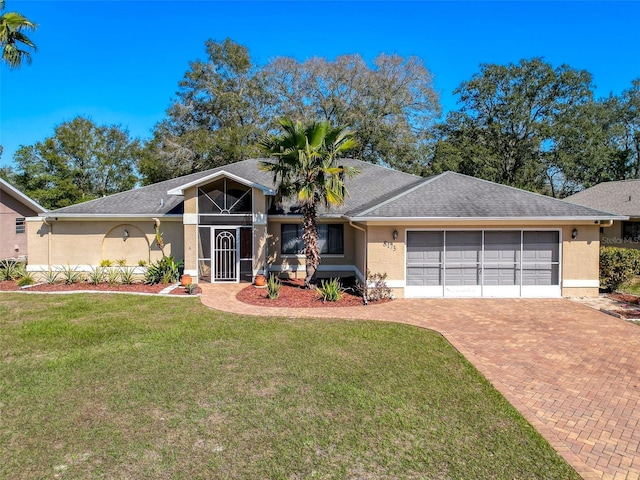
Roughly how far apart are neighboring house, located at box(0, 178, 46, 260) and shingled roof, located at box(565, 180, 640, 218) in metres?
36.5

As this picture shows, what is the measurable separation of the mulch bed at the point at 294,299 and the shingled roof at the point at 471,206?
3.01 meters

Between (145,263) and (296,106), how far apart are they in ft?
84.1

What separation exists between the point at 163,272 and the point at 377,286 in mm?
9585

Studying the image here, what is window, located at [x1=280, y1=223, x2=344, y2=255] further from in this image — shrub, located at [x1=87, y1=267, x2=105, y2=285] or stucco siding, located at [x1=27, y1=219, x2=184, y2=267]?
shrub, located at [x1=87, y1=267, x2=105, y2=285]

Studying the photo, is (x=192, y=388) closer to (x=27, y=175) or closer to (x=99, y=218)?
(x=99, y=218)

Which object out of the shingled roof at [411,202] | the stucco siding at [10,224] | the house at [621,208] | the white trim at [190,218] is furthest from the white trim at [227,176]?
the house at [621,208]

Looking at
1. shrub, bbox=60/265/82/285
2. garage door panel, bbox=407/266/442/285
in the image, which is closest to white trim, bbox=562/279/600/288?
garage door panel, bbox=407/266/442/285

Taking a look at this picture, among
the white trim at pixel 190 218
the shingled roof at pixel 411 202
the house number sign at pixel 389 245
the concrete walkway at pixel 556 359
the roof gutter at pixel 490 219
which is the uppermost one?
the shingled roof at pixel 411 202

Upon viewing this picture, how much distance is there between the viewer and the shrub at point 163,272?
55.0 feet

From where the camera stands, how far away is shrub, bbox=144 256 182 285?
55.0ft

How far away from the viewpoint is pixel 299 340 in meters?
9.21

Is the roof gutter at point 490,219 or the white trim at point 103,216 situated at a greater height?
the white trim at point 103,216

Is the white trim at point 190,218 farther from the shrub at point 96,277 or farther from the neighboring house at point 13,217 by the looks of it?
the neighboring house at point 13,217

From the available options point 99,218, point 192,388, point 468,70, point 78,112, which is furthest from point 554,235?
point 78,112
